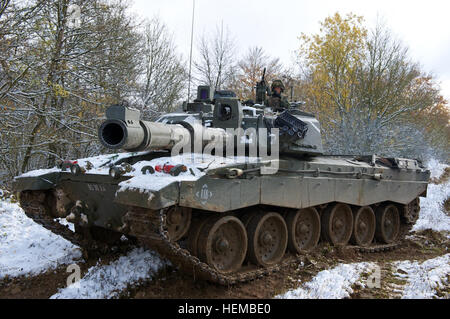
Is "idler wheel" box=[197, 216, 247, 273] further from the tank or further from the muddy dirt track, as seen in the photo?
the muddy dirt track

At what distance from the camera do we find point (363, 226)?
8711 mm

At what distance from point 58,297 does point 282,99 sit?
6.00 metres

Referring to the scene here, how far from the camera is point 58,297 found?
4852 mm

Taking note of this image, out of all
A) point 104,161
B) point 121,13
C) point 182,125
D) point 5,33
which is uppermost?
point 121,13

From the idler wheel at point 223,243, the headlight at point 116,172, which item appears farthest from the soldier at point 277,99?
the headlight at point 116,172

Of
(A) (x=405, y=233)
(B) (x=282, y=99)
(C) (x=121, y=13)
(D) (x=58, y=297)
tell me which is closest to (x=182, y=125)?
(D) (x=58, y=297)

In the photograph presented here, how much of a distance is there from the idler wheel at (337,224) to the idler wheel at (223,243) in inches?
101

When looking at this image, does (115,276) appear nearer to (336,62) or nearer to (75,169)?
(75,169)

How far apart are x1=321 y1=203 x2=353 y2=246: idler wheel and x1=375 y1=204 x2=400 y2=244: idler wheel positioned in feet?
4.70

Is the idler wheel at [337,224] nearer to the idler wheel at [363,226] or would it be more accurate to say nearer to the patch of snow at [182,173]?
the idler wheel at [363,226]

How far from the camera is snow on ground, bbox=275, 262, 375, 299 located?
198 inches

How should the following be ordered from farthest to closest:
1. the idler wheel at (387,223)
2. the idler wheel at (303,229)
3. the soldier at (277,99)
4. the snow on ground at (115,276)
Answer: the idler wheel at (387,223) < the soldier at (277,99) < the idler wheel at (303,229) < the snow on ground at (115,276)

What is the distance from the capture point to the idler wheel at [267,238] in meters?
6.04
